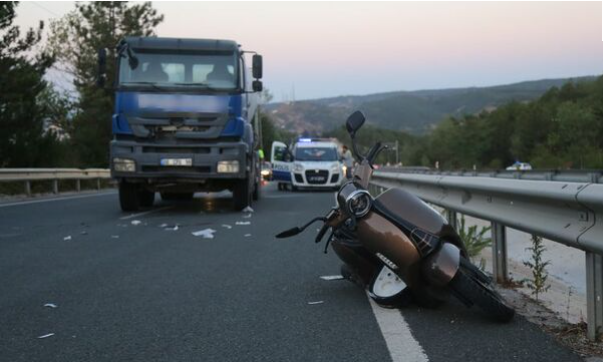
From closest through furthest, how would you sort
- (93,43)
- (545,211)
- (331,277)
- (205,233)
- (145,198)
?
1. (545,211)
2. (331,277)
3. (205,233)
4. (145,198)
5. (93,43)

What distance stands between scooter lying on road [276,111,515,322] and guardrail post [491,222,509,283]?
3.21 ft

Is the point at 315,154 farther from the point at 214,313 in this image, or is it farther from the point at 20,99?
the point at 214,313

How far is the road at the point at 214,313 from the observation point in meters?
3.38

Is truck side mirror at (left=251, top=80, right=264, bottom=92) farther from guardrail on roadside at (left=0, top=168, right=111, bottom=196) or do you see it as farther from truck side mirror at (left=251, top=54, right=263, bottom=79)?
guardrail on roadside at (left=0, top=168, right=111, bottom=196)

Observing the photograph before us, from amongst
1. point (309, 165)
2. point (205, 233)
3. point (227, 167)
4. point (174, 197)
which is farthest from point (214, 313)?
point (309, 165)

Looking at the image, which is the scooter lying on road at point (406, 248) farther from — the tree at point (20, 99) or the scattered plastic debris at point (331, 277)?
the tree at point (20, 99)

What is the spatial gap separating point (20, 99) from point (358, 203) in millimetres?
23274

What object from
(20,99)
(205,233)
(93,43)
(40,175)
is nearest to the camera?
(205,233)

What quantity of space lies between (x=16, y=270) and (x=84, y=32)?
4533 cm

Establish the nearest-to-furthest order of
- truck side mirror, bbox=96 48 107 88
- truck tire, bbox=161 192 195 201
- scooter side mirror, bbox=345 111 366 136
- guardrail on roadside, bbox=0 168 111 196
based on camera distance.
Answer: scooter side mirror, bbox=345 111 366 136 → truck side mirror, bbox=96 48 107 88 → guardrail on roadside, bbox=0 168 111 196 → truck tire, bbox=161 192 195 201

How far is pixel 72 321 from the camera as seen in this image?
411cm

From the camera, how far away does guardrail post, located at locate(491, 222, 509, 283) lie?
504 centimetres

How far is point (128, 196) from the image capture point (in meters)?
12.8

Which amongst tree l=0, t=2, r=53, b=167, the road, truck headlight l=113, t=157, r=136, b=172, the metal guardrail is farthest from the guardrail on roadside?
the metal guardrail
